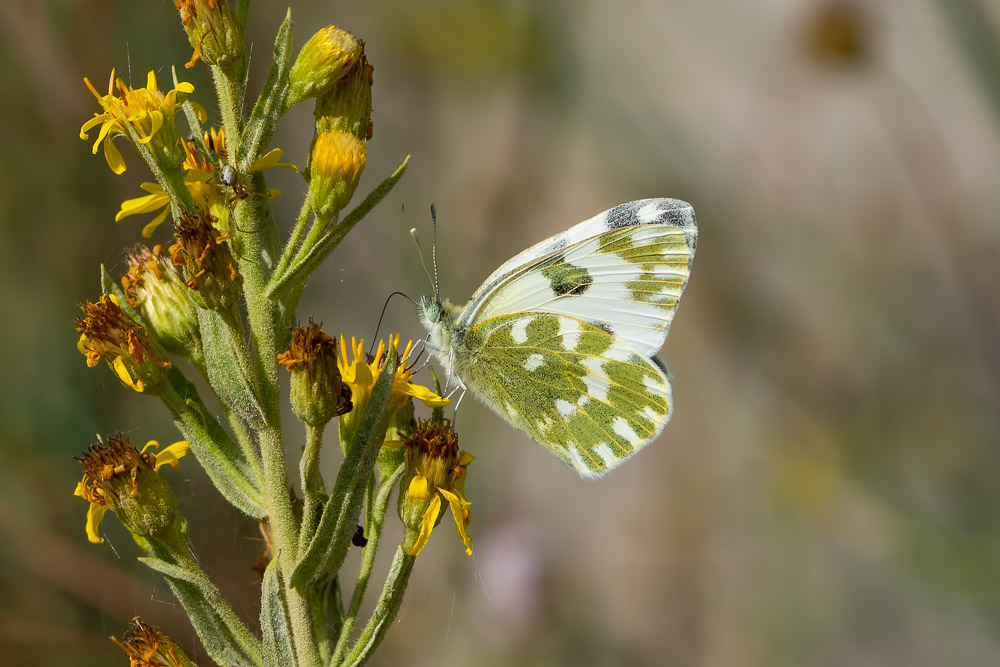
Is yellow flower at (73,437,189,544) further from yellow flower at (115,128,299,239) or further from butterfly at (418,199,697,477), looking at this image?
butterfly at (418,199,697,477)

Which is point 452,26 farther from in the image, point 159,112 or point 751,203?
point 159,112

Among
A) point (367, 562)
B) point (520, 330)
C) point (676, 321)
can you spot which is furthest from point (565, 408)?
point (676, 321)

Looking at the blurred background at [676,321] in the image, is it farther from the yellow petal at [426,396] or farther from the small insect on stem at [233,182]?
the small insect on stem at [233,182]

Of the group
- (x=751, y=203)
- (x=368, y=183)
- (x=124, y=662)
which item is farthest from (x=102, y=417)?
(x=751, y=203)

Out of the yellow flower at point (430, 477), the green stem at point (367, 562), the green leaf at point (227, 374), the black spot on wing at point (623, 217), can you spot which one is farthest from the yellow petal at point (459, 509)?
the black spot on wing at point (623, 217)

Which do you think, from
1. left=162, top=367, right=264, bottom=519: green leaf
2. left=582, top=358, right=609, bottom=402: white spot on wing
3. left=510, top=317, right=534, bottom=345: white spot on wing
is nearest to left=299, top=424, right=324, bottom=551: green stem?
left=162, top=367, right=264, bottom=519: green leaf

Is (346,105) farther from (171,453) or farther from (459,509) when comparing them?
(459,509)
